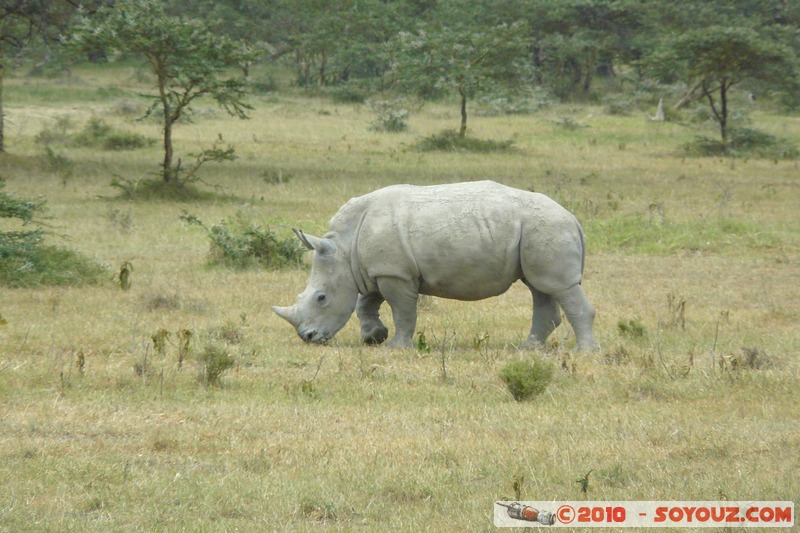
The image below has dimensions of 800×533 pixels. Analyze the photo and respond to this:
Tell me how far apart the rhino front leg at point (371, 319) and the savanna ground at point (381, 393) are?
1.05ft

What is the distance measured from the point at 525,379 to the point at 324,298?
2.57m

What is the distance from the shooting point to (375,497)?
5535 millimetres

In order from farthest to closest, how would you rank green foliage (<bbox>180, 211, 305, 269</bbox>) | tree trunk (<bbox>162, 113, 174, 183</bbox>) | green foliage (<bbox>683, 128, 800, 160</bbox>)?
green foliage (<bbox>683, 128, 800, 160</bbox>), tree trunk (<bbox>162, 113, 174, 183</bbox>), green foliage (<bbox>180, 211, 305, 269</bbox>)

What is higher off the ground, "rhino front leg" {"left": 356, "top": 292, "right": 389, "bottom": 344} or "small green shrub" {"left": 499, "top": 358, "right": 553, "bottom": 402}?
"small green shrub" {"left": 499, "top": 358, "right": 553, "bottom": 402}

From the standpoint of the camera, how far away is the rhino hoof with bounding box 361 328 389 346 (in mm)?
9781

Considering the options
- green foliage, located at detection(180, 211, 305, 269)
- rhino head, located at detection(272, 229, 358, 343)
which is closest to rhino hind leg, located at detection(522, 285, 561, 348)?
rhino head, located at detection(272, 229, 358, 343)

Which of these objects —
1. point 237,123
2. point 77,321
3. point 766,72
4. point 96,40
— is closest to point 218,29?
point 237,123

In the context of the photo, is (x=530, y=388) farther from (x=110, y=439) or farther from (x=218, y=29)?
(x=218, y=29)

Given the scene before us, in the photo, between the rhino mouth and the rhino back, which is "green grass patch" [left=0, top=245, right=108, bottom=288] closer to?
the rhino mouth

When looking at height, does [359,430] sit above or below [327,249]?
below

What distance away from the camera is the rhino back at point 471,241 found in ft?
29.9

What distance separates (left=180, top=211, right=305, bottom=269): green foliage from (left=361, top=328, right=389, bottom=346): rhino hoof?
3.60 meters

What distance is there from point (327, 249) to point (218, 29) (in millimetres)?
38164

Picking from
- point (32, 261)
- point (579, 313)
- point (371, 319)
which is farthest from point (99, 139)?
point (579, 313)
